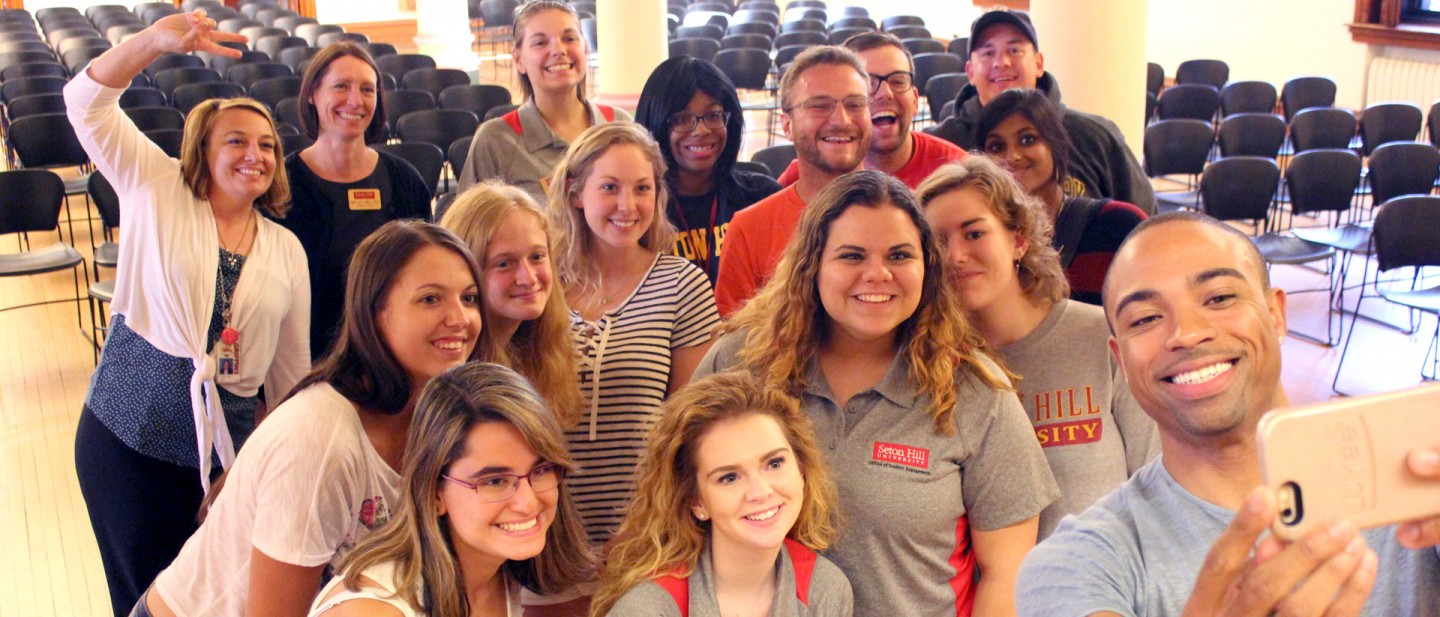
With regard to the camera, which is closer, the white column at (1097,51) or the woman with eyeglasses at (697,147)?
the woman with eyeglasses at (697,147)

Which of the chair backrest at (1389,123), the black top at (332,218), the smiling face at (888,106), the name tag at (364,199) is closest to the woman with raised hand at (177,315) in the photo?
the black top at (332,218)

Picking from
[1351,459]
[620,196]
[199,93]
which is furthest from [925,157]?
[199,93]

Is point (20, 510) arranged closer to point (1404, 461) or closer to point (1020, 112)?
point (1020, 112)

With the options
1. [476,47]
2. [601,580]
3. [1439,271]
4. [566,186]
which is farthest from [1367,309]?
[476,47]

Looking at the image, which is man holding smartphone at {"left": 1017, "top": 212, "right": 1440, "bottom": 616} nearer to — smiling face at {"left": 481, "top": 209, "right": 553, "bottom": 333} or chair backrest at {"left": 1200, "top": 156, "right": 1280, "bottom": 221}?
smiling face at {"left": 481, "top": 209, "right": 553, "bottom": 333}

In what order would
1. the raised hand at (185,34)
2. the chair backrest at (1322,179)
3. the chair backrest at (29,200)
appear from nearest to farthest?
the raised hand at (185,34), the chair backrest at (29,200), the chair backrest at (1322,179)

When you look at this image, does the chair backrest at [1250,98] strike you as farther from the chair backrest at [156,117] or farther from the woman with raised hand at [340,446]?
the woman with raised hand at [340,446]

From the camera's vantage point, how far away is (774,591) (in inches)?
85.4

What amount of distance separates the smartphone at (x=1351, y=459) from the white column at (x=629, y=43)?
26.9ft

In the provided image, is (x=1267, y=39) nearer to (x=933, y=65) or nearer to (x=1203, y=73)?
(x=1203, y=73)

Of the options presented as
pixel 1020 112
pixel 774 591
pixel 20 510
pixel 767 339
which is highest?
pixel 1020 112

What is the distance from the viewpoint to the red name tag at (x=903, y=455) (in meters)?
2.10

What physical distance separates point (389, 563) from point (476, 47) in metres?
17.1

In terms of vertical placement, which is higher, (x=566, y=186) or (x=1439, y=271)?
(x=566, y=186)
